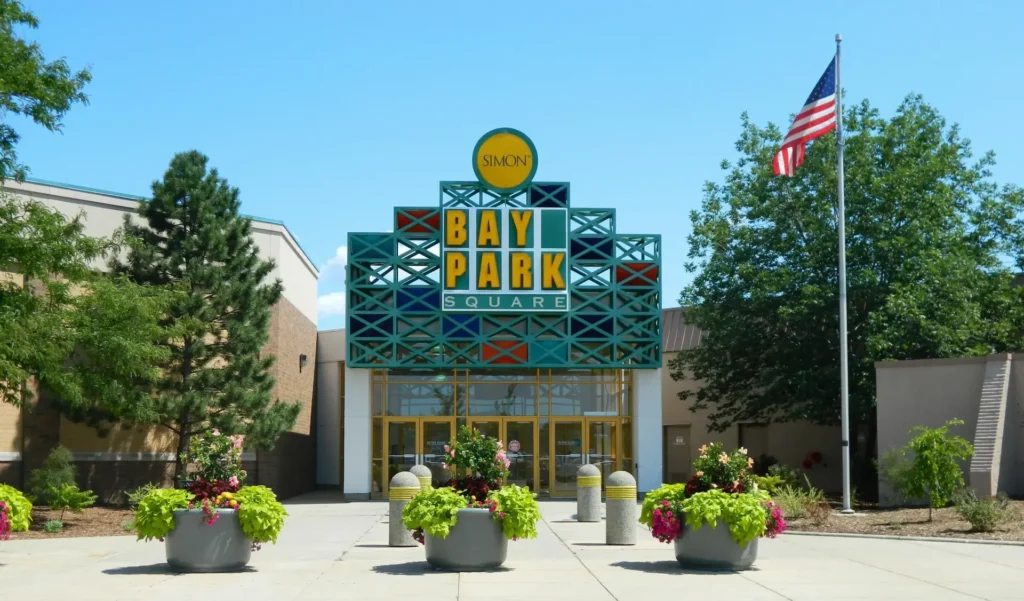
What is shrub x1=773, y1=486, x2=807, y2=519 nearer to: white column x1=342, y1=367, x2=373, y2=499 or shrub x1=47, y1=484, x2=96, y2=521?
white column x1=342, y1=367, x2=373, y2=499

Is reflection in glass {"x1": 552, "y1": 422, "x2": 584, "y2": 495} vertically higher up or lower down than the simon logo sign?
lower down

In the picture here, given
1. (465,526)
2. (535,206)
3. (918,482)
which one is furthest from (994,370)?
(465,526)

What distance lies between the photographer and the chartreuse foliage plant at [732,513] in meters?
14.4

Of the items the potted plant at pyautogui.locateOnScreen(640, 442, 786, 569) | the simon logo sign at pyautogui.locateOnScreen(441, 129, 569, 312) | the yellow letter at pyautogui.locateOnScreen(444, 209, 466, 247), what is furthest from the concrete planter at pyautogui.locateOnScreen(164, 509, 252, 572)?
the yellow letter at pyautogui.locateOnScreen(444, 209, 466, 247)

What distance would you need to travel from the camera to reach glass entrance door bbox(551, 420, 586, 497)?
33000 mm

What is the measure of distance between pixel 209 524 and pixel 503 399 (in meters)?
18.7

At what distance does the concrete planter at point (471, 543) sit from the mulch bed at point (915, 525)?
944 centimetres

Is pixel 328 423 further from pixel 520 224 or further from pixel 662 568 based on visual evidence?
pixel 662 568

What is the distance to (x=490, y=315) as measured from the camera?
105 feet

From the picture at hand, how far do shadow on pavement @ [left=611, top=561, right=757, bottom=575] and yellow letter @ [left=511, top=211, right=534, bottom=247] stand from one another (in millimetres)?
16533

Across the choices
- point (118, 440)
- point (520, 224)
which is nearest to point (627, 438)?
point (520, 224)

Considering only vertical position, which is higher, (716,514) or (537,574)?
(716,514)

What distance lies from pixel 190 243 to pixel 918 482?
17640 millimetres

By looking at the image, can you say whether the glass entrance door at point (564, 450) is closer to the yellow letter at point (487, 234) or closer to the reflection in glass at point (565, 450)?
the reflection in glass at point (565, 450)
